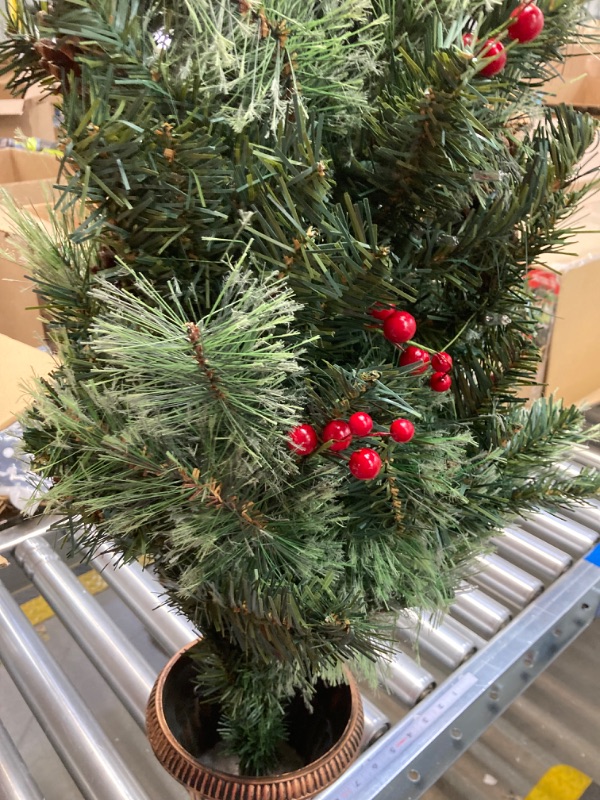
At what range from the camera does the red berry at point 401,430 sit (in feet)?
0.81

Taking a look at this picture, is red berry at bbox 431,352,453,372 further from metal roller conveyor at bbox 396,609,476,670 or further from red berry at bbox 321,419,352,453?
metal roller conveyor at bbox 396,609,476,670

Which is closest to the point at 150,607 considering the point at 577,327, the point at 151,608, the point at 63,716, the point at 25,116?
the point at 151,608

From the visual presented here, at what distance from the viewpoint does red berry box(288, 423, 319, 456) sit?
0.25 metres

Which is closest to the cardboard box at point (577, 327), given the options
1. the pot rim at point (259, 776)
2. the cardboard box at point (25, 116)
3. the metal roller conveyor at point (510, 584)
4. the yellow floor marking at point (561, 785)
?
the metal roller conveyor at point (510, 584)

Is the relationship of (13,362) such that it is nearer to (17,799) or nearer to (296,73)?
(17,799)

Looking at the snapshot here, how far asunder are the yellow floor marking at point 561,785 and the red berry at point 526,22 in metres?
0.68

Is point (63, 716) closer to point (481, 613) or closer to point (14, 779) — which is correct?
point (14, 779)

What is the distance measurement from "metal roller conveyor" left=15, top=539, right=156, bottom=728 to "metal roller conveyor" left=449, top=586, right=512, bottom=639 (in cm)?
26

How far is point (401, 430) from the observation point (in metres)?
0.25

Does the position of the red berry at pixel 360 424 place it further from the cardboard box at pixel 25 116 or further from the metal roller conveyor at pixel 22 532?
the cardboard box at pixel 25 116

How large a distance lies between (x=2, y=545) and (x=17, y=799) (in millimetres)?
278

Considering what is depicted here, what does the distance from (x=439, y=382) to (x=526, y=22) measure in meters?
0.14

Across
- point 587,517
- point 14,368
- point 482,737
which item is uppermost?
point 14,368

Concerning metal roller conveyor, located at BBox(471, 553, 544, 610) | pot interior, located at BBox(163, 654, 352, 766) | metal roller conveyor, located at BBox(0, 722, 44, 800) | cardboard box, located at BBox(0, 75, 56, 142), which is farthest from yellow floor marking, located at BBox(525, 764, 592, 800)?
cardboard box, located at BBox(0, 75, 56, 142)
